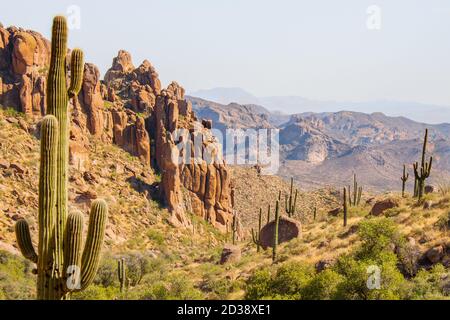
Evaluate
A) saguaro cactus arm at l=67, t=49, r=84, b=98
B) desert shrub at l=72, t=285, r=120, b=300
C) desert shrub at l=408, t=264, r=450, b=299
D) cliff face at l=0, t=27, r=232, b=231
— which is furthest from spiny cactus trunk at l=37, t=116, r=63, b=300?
cliff face at l=0, t=27, r=232, b=231

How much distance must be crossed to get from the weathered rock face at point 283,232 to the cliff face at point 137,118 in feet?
49.1

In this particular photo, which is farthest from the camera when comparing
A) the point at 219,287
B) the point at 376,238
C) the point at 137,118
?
the point at 137,118

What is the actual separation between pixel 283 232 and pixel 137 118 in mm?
23567

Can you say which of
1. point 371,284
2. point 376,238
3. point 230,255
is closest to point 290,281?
point 371,284

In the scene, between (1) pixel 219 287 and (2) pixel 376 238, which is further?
(1) pixel 219 287

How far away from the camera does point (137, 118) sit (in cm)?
4953

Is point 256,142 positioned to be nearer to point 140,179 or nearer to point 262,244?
point 140,179

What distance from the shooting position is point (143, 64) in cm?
5950

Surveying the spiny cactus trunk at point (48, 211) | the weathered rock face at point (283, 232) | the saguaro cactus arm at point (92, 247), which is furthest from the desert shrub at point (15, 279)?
the weathered rock face at point (283, 232)

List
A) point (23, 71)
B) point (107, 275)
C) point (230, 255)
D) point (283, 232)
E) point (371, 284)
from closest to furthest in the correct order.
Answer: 1. point (371, 284)
2. point (107, 275)
3. point (230, 255)
4. point (283, 232)
5. point (23, 71)

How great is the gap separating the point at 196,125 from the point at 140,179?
1130 centimetres

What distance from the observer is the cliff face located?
42.3 m

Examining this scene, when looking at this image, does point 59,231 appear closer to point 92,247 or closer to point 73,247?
point 73,247

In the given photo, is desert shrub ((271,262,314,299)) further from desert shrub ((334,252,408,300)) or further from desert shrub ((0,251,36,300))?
desert shrub ((0,251,36,300))
